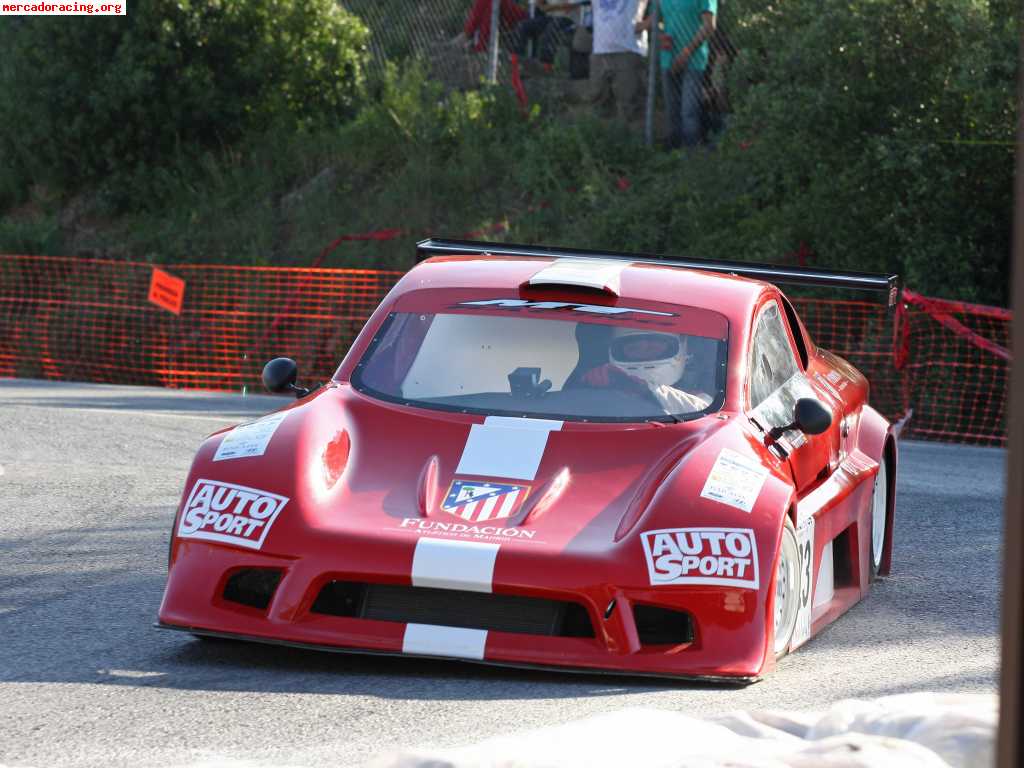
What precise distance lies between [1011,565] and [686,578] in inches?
131

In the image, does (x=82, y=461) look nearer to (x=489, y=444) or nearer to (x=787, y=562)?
(x=489, y=444)

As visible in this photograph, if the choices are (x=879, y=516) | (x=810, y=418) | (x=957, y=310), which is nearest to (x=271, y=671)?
(x=810, y=418)

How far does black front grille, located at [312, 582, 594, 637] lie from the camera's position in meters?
5.16

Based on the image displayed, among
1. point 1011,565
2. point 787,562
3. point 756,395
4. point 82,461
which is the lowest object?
point 82,461

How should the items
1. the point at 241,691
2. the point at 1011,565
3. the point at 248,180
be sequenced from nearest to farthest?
1. the point at 1011,565
2. the point at 241,691
3. the point at 248,180

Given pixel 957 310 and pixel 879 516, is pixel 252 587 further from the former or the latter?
pixel 957 310

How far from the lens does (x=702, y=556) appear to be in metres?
5.18

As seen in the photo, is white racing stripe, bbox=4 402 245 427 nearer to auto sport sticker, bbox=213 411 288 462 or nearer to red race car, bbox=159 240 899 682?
red race car, bbox=159 240 899 682

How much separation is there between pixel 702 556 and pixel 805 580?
0.75m

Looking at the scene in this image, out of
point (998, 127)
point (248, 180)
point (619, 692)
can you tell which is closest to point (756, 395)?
point (619, 692)

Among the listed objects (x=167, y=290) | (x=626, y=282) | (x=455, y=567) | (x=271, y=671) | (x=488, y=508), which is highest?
(x=626, y=282)

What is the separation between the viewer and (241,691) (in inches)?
194

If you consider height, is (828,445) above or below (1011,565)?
below

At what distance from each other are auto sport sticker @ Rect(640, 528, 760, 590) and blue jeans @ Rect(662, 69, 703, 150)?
16.1 meters
